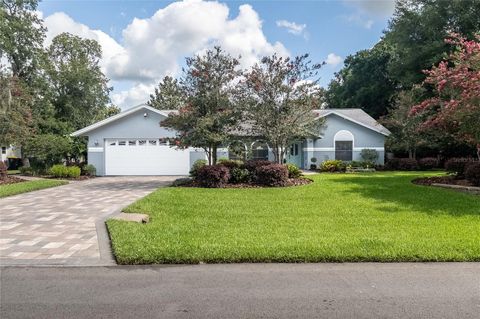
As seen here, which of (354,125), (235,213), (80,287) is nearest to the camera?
(80,287)

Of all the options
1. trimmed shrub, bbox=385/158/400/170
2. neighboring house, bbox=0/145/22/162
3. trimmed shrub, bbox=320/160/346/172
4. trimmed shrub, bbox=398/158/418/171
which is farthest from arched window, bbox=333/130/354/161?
neighboring house, bbox=0/145/22/162

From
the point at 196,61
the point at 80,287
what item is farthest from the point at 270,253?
the point at 196,61

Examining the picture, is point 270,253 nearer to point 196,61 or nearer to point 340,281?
point 340,281

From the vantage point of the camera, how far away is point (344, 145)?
24.8 meters

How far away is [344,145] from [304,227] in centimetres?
1881

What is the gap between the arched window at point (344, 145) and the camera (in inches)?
976

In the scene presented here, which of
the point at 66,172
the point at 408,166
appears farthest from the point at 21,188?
the point at 408,166

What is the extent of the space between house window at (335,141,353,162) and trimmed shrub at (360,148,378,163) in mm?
791

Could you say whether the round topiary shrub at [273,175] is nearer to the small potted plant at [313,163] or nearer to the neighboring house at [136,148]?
the neighboring house at [136,148]

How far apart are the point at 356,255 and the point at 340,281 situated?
942mm

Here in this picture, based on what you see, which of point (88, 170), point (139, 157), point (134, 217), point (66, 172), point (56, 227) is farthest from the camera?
point (139, 157)

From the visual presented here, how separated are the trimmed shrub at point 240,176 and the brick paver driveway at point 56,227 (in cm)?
361

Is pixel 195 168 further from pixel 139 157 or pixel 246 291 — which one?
pixel 246 291

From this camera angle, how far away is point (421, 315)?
3.52m
